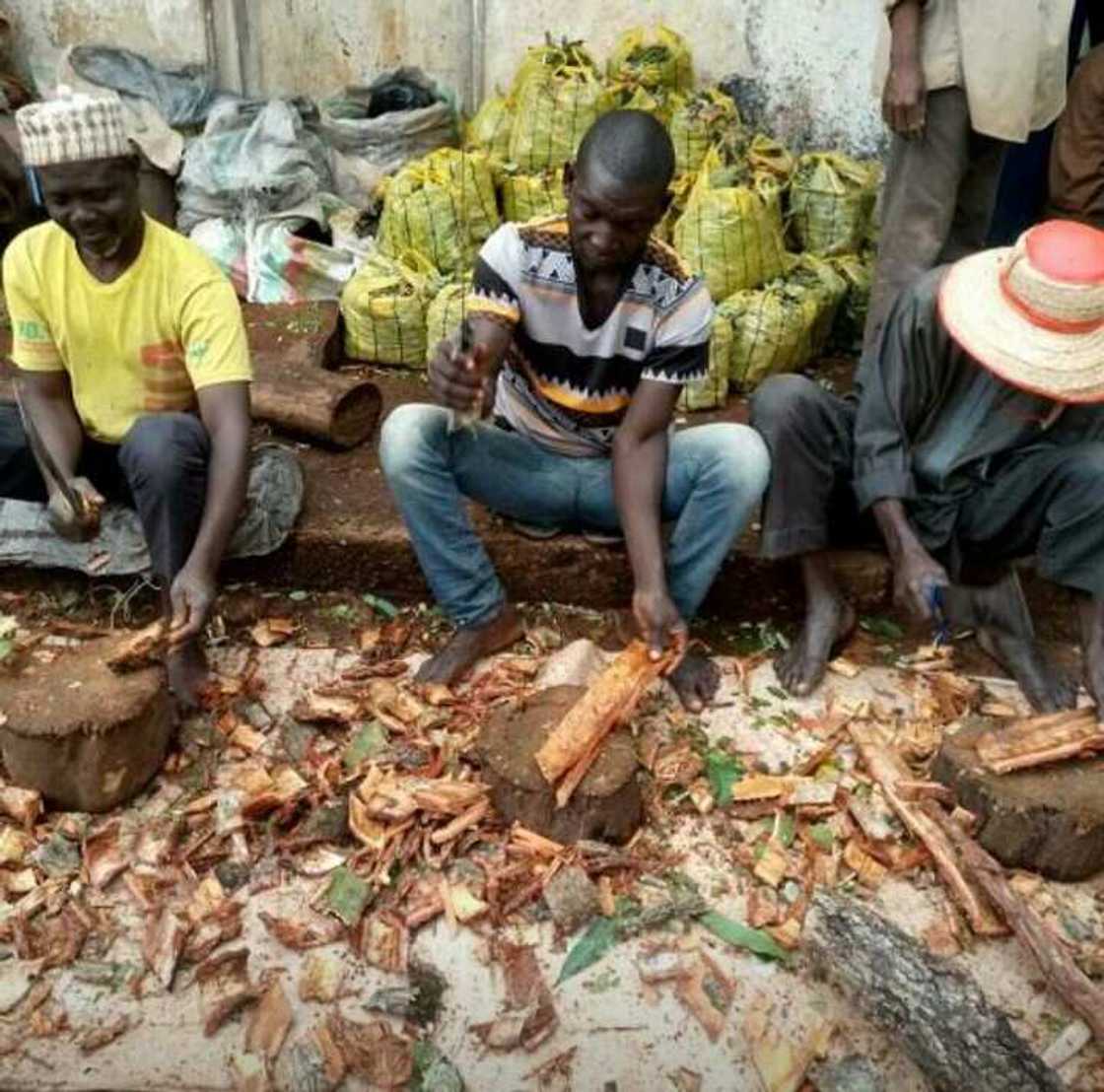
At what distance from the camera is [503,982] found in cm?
267

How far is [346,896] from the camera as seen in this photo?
2824 millimetres

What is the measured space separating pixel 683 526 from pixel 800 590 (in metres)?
0.68

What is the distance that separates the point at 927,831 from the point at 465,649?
1.37 metres

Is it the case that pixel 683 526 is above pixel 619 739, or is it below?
Answer: above

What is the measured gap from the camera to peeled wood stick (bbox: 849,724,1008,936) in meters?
2.84

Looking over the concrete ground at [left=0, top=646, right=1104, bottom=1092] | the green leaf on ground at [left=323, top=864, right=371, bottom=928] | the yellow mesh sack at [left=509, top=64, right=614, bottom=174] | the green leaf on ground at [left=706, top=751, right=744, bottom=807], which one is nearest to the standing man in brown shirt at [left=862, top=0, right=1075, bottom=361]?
the green leaf on ground at [left=706, top=751, right=744, bottom=807]

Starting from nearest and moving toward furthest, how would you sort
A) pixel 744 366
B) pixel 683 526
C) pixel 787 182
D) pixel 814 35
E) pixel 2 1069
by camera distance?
pixel 2 1069 < pixel 683 526 < pixel 744 366 < pixel 787 182 < pixel 814 35

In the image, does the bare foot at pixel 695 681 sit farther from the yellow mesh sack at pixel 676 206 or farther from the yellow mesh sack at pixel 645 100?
the yellow mesh sack at pixel 645 100

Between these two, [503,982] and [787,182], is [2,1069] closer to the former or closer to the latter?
[503,982]

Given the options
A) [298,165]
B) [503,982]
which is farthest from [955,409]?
[298,165]

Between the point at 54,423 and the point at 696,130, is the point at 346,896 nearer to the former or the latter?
the point at 54,423

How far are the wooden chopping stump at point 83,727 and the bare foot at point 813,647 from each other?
177 cm

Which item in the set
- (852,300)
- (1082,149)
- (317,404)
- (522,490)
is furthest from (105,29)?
(1082,149)

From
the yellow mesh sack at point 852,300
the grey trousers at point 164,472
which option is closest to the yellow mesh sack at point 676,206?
the yellow mesh sack at point 852,300
